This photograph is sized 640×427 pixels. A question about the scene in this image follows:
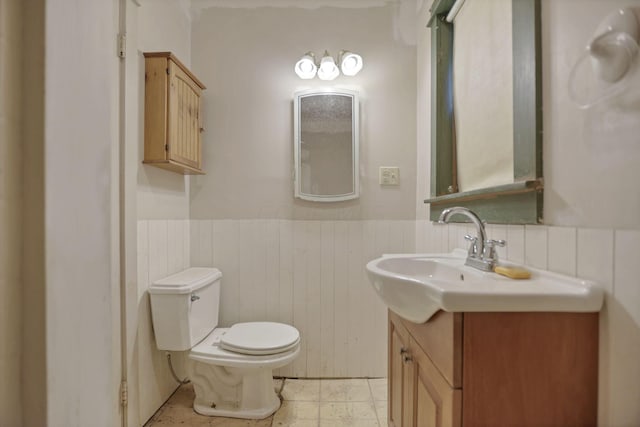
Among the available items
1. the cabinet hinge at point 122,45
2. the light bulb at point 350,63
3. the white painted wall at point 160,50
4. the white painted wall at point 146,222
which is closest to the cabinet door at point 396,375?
the white painted wall at point 146,222

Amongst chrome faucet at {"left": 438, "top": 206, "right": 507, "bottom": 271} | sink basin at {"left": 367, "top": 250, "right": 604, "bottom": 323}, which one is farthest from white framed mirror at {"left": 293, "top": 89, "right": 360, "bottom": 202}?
sink basin at {"left": 367, "top": 250, "right": 604, "bottom": 323}

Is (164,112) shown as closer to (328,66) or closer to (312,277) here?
(328,66)

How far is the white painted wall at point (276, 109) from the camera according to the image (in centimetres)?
180

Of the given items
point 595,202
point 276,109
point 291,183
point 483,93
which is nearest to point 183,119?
point 276,109

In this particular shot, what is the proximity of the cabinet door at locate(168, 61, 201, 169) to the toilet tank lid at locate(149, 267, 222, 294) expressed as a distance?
0.59 meters

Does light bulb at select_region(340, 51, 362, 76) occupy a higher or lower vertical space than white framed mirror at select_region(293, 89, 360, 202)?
higher

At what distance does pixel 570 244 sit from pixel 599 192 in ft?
0.43

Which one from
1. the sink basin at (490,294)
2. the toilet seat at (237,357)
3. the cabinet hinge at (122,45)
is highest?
the cabinet hinge at (122,45)

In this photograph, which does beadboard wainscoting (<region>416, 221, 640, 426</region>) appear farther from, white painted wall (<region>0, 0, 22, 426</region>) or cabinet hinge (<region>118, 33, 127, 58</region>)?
cabinet hinge (<region>118, 33, 127, 58</region>)

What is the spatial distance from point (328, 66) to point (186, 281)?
1412 mm

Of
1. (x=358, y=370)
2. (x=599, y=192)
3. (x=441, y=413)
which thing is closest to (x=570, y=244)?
(x=599, y=192)

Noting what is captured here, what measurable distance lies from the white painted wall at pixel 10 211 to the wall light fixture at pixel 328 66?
1.44 metres

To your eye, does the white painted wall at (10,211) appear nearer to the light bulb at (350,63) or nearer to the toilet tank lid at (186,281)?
the toilet tank lid at (186,281)

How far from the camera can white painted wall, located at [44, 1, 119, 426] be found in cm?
45
